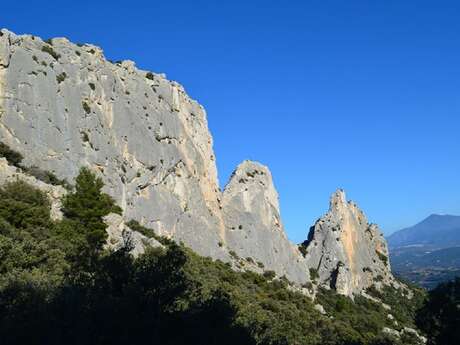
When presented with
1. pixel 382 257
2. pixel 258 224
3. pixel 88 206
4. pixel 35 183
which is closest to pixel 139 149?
pixel 88 206

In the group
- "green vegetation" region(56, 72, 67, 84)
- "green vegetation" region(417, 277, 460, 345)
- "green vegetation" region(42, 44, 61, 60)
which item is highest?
"green vegetation" region(42, 44, 61, 60)

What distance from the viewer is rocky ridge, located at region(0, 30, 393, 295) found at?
48.4m

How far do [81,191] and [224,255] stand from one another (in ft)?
85.2

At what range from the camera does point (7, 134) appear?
45.3 meters

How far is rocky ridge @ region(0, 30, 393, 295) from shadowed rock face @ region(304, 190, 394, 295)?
1629mm

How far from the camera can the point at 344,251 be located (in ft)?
327

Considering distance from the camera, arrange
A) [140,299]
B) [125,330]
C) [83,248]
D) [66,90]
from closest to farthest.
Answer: [125,330] < [140,299] < [83,248] < [66,90]

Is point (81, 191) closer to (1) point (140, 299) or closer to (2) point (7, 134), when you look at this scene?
(2) point (7, 134)

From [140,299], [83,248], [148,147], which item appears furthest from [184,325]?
[148,147]

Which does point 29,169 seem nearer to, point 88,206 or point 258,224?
point 88,206

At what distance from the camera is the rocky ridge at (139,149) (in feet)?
159

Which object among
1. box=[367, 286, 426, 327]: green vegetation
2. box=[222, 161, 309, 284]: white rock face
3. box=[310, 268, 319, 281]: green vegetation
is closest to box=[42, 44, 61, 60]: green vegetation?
box=[222, 161, 309, 284]: white rock face

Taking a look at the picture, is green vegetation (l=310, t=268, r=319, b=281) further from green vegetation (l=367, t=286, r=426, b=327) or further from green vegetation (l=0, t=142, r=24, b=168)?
green vegetation (l=0, t=142, r=24, b=168)

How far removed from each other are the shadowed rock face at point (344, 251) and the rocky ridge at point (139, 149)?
163 cm
